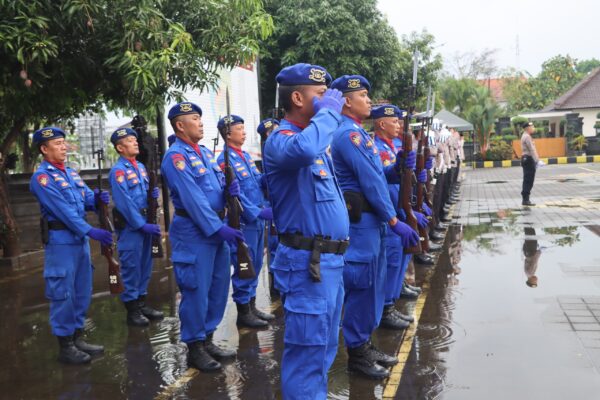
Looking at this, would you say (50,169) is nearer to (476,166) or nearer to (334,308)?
(334,308)

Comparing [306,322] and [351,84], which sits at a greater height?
[351,84]

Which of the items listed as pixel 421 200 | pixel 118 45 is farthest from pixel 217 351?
pixel 118 45

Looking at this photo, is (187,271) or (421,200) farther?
(421,200)

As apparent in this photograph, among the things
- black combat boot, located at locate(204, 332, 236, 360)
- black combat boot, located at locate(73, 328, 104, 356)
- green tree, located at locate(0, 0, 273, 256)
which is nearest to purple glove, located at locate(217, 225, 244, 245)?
black combat boot, located at locate(204, 332, 236, 360)

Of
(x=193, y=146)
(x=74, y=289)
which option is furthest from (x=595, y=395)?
(x=74, y=289)

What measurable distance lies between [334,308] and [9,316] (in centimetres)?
488

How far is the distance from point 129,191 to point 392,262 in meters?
2.55

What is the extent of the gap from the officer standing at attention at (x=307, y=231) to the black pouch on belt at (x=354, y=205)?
1.00m

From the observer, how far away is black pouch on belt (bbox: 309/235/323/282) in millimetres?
3408

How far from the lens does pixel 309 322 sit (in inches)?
133

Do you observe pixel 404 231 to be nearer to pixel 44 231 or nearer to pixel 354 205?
pixel 354 205

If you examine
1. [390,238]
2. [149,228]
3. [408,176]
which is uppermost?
[408,176]

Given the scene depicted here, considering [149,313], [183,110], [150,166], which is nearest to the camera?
[183,110]

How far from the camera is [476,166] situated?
3278 centimetres
